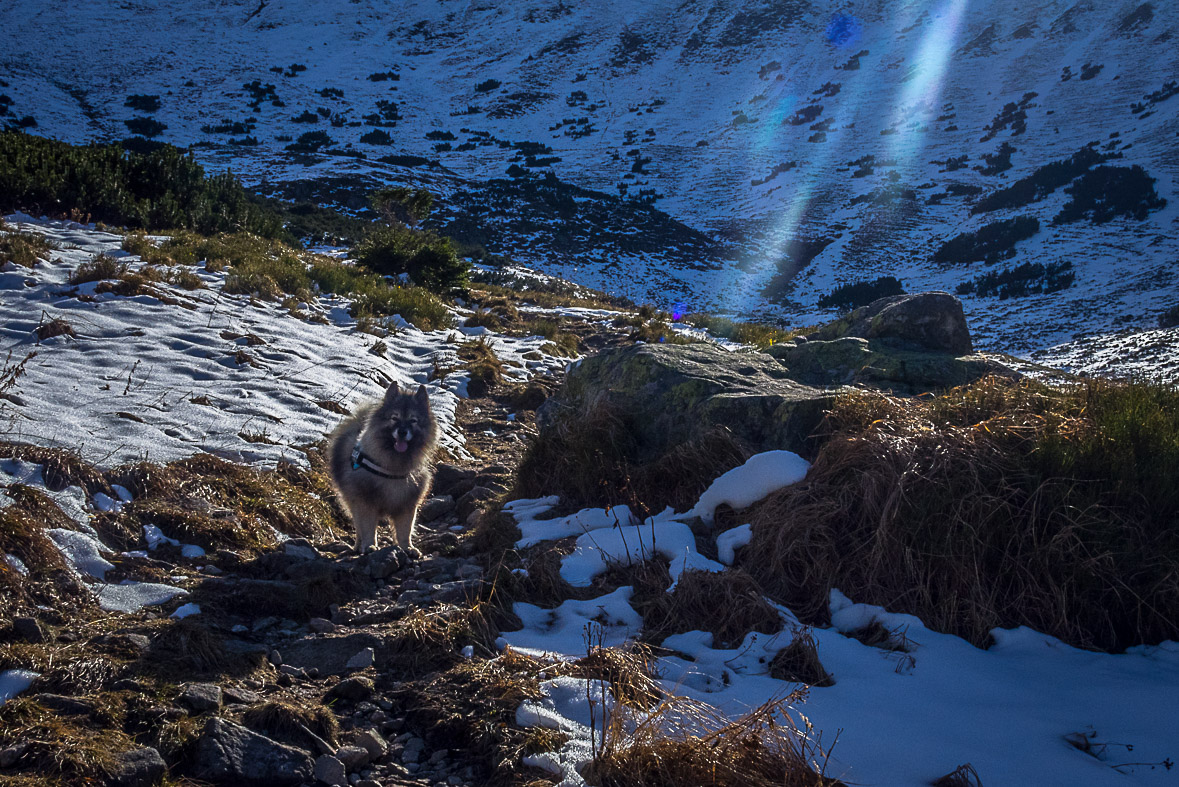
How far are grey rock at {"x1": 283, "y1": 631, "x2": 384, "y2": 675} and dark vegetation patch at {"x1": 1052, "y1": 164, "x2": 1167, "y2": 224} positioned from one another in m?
30.2

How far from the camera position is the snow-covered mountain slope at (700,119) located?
30.7 meters

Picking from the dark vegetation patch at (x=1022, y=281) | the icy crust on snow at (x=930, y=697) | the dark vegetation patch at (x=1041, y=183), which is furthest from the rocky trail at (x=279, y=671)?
the dark vegetation patch at (x=1041, y=183)

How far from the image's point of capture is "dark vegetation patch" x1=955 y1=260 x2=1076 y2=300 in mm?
20016

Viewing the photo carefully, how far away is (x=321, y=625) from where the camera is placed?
12.7 feet

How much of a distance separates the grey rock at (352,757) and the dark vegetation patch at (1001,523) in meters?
2.22

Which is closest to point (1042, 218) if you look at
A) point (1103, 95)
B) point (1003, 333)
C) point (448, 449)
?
point (1003, 333)

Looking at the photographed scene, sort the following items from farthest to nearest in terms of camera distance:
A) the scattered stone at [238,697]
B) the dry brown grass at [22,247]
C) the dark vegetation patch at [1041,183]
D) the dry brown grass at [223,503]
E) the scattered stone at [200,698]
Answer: the dark vegetation patch at [1041,183]
the dry brown grass at [22,247]
the dry brown grass at [223,503]
the scattered stone at [238,697]
the scattered stone at [200,698]

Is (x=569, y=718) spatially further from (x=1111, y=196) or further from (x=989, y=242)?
(x=1111, y=196)

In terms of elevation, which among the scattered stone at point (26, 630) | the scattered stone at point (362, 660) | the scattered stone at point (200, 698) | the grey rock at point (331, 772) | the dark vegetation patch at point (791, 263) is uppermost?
the scattered stone at point (26, 630)

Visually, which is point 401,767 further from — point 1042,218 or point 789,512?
point 1042,218

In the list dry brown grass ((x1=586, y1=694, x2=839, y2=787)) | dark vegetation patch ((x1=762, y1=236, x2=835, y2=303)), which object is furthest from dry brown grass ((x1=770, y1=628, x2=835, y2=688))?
dark vegetation patch ((x1=762, y1=236, x2=835, y2=303))

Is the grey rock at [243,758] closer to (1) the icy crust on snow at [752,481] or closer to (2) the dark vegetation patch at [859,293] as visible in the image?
(1) the icy crust on snow at [752,481]

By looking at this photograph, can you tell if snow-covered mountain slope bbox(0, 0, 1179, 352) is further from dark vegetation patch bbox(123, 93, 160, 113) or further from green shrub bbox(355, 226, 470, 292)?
green shrub bbox(355, 226, 470, 292)

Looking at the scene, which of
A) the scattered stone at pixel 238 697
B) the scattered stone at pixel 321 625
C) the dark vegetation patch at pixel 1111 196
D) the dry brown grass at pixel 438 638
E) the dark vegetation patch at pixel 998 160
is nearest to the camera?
the scattered stone at pixel 238 697
